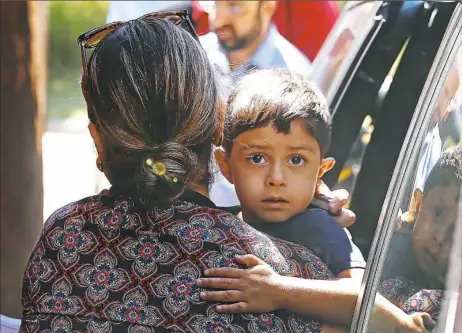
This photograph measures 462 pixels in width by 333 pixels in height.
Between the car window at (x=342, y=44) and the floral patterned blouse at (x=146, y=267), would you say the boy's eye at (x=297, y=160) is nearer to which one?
the floral patterned blouse at (x=146, y=267)

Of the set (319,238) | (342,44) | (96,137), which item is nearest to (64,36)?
(342,44)

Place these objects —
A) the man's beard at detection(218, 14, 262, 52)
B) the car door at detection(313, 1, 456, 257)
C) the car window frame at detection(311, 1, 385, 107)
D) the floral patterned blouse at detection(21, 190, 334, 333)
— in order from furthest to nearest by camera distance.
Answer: the car window frame at detection(311, 1, 385, 107)
the man's beard at detection(218, 14, 262, 52)
the car door at detection(313, 1, 456, 257)
the floral patterned blouse at detection(21, 190, 334, 333)

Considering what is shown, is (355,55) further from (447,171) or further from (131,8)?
(131,8)

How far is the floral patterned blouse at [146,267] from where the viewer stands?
156cm

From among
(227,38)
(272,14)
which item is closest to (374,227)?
(227,38)

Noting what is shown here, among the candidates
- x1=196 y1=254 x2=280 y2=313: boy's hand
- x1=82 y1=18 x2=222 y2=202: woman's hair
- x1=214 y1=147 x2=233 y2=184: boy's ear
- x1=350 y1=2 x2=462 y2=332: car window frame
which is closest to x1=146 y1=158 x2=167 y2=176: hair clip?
x1=82 y1=18 x2=222 y2=202: woman's hair

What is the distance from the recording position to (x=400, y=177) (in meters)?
1.58

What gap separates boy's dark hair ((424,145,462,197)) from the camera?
5.29 ft

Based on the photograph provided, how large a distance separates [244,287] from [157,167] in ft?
1.03

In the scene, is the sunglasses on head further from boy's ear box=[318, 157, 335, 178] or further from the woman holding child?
boy's ear box=[318, 157, 335, 178]

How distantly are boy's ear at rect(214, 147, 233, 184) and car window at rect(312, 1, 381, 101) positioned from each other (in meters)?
0.53

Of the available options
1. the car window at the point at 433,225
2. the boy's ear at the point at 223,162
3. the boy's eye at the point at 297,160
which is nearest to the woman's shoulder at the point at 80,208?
the boy's ear at the point at 223,162

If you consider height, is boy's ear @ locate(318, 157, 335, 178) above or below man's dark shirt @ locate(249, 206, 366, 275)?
above

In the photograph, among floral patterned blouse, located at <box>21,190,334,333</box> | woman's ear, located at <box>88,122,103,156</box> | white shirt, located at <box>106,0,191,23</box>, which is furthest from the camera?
white shirt, located at <box>106,0,191,23</box>
